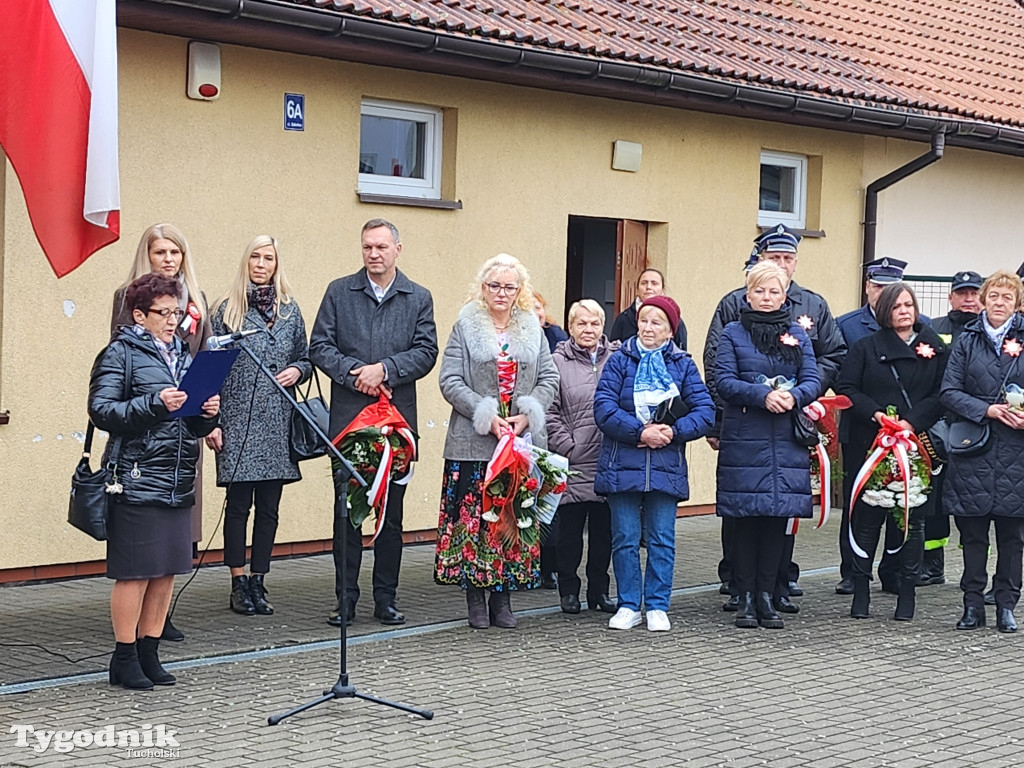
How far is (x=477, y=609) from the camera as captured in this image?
841 centimetres

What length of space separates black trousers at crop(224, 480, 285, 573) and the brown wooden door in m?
4.99

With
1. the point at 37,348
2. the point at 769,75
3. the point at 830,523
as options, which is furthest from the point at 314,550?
the point at 769,75

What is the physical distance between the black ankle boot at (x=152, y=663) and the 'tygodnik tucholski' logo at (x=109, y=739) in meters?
0.72

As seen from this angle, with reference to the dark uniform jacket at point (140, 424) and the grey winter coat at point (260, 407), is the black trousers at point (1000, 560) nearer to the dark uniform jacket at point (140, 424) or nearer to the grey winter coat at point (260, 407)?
the grey winter coat at point (260, 407)

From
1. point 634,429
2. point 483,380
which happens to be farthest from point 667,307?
point 483,380

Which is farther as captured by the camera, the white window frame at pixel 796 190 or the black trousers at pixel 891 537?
the white window frame at pixel 796 190

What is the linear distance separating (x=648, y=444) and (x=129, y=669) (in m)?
2.98

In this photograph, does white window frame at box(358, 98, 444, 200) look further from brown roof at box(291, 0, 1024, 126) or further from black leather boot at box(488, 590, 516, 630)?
black leather boot at box(488, 590, 516, 630)

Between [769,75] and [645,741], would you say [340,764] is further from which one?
[769,75]

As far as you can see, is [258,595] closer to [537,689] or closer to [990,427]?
[537,689]

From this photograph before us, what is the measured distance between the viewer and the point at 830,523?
13289mm

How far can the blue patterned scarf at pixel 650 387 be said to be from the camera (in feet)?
27.7

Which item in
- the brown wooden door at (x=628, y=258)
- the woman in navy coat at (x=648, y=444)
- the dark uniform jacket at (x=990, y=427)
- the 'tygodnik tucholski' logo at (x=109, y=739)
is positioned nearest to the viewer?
the 'tygodnik tucholski' logo at (x=109, y=739)

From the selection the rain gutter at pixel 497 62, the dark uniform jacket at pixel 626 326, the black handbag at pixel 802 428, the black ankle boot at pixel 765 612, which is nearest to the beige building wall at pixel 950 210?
the rain gutter at pixel 497 62
